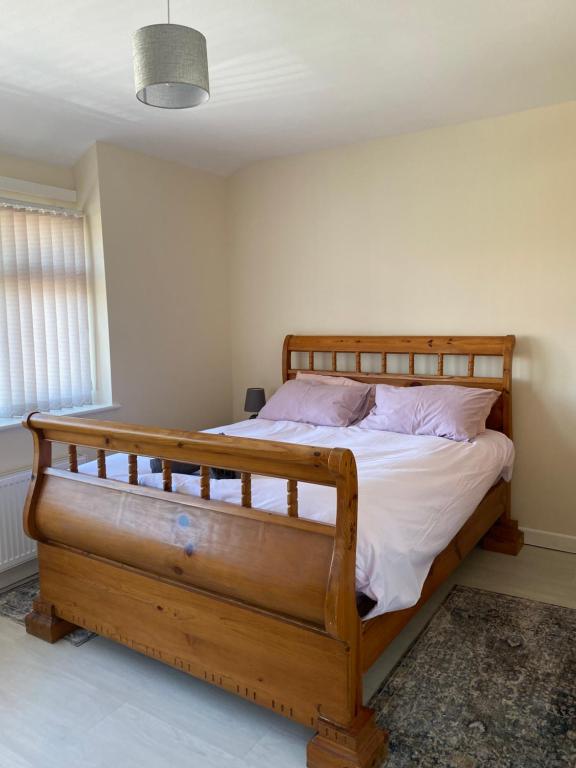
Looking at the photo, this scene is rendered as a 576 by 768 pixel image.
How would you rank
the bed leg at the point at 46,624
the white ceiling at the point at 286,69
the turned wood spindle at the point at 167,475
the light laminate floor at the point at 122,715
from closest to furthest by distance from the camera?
1. the light laminate floor at the point at 122,715
2. the turned wood spindle at the point at 167,475
3. the white ceiling at the point at 286,69
4. the bed leg at the point at 46,624

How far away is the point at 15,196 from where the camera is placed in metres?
3.28

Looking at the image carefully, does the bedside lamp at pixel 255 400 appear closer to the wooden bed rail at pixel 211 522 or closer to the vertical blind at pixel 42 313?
the vertical blind at pixel 42 313

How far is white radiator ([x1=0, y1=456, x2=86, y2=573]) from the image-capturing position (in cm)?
297

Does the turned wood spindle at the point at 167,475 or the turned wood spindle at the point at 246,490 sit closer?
the turned wood spindle at the point at 246,490

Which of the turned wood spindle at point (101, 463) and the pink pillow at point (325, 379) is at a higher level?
the pink pillow at point (325, 379)

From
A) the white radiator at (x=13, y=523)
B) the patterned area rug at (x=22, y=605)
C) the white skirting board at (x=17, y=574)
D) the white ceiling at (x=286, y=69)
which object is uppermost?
the white ceiling at (x=286, y=69)

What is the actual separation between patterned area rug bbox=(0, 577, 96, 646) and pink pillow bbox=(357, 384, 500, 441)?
1831mm

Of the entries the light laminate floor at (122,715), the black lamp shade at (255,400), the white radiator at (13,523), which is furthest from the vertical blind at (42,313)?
the light laminate floor at (122,715)

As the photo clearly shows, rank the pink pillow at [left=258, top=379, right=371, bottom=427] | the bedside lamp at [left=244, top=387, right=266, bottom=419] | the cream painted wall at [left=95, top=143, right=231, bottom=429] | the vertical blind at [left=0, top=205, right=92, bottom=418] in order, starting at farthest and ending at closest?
the bedside lamp at [left=244, top=387, right=266, bottom=419]
the cream painted wall at [left=95, top=143, right=231, bottom=429]
the pink pillow at [left=258, top=379, right=371, bottom=427]
the vertical blind at [left=0, top=205, right=92, bottom=418]

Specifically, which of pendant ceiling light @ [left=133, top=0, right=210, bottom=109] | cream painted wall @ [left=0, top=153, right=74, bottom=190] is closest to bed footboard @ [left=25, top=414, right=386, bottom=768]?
pendant ceiling light @ [left=133, top=0, right=210, bottom=109]

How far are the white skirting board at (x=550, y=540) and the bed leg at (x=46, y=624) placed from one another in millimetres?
2556

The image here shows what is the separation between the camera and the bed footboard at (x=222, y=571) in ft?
5.50

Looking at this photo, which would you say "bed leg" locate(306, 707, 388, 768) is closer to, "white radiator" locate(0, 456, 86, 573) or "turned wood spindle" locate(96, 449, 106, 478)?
"turned wood spindle" locate(96, 449, 106, 478)

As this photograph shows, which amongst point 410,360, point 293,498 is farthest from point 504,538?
point 293,498
